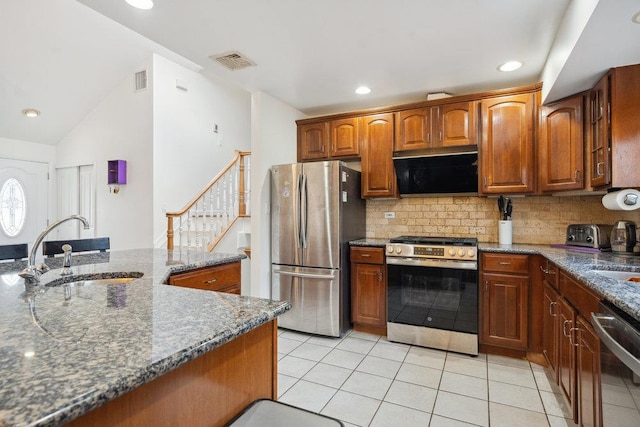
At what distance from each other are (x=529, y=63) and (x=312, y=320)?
3.05m

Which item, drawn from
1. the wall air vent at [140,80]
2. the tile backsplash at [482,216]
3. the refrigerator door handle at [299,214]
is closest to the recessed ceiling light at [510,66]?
the tile backsplash at [482,216]

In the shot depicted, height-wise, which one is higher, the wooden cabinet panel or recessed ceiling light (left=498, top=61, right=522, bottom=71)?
recessed ceiling light (left=498, top=61, right=522, bottom=71)

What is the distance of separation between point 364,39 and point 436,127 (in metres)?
1.32

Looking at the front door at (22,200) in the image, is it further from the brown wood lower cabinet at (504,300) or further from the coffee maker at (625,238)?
the coffee maker at (625,238)

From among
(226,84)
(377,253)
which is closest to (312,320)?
(377,253)

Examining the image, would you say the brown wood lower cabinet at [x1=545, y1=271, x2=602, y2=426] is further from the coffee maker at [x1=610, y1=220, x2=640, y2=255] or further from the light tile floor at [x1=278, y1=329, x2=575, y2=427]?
the coffee maker at [x1=610, y1=220, x2=640, y2=255]

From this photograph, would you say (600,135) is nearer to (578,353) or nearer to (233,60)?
(578,353)

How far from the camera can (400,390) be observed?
2344 millimetres

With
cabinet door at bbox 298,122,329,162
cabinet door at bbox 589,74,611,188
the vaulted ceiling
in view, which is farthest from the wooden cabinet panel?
cabinet door at bbox 298,122,329,162

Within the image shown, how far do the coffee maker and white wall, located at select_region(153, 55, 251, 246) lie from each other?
501 centimetres

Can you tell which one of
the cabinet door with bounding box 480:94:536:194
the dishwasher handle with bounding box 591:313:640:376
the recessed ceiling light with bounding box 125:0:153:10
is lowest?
the dishwasher handle with bounding box 591:313:640:376

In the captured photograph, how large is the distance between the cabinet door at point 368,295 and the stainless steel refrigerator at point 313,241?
3.2 inches

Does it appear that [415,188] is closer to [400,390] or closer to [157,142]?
[400,390]

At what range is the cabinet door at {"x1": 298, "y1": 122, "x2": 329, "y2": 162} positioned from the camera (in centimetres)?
387
